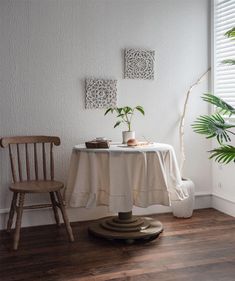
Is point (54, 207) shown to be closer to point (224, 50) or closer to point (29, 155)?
point (29, 155)

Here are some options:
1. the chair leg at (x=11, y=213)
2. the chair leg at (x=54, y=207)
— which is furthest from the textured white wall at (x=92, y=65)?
the chair leg at (x=54, y=207)

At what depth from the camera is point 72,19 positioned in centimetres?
367

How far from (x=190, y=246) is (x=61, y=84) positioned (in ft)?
6.05

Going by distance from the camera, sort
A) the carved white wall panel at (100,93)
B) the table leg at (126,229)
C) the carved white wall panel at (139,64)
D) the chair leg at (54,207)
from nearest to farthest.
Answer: the table leg at (126,229), the chair leg at (54,207), the carved white wall panel at (100,93), the carved white wall panel at (139,64)

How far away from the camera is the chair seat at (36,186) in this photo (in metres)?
3.02

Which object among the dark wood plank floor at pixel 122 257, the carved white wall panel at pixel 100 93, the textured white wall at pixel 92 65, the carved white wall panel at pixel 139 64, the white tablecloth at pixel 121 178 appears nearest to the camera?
the dark wood plank floor at pixel 122 257

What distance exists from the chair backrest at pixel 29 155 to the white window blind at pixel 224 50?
1784 millimetres

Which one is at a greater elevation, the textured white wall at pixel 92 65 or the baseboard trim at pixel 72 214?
the textured white wall at pixel 92 65

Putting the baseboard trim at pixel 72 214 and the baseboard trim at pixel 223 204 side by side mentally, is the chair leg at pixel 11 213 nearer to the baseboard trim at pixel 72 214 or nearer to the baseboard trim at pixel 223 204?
the baseboard trim at pixel 72 214

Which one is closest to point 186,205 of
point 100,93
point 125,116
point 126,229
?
point 126,229

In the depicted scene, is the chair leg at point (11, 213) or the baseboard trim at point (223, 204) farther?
the baseboard trim at point (223, 204)

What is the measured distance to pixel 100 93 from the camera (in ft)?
12.4

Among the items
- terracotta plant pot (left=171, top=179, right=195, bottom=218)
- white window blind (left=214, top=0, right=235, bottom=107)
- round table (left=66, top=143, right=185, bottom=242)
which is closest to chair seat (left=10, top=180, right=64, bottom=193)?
round table (left=66, top=143, right=185, bottom=242)

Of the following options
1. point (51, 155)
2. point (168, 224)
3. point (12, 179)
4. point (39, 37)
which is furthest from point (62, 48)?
point (168, 224)
